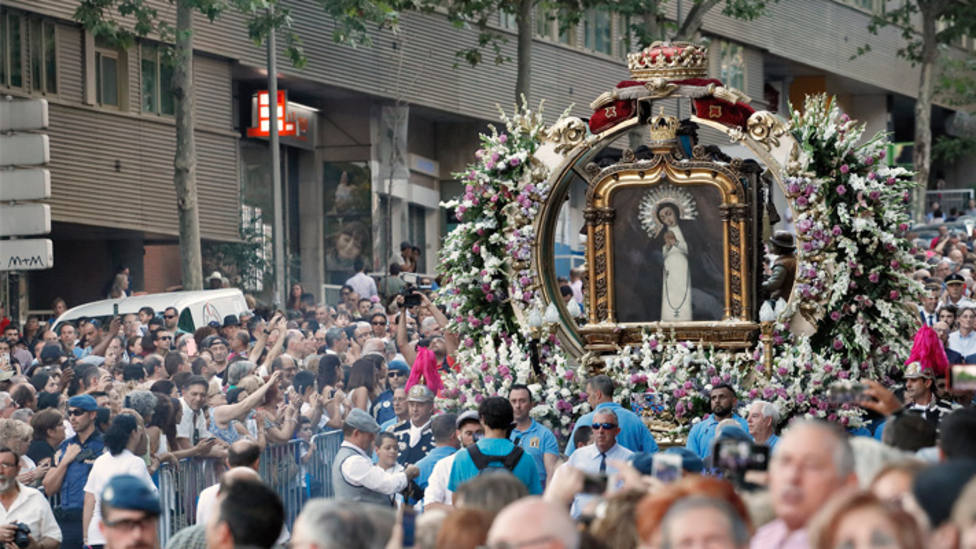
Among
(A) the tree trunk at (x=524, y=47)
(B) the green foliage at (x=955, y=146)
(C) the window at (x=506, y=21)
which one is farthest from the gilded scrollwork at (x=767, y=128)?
(B) the green foliage at (x=955, y=146)

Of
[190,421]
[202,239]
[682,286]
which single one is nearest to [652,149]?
[682,286]

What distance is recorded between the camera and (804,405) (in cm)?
1557

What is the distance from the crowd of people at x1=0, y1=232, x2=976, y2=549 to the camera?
6168 millimetres

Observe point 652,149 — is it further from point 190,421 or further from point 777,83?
point 777,83

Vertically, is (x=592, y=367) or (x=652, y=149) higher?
(x=652, y=149)

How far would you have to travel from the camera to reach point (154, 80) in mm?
31703

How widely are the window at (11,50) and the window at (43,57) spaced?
0.29 meters

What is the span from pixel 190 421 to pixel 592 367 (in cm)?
406

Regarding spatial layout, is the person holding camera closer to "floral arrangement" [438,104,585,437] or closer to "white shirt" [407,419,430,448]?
"white shirt" [407,419,430,448]

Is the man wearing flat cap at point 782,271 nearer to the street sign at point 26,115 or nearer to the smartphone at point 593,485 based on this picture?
the street sign at point 26,115

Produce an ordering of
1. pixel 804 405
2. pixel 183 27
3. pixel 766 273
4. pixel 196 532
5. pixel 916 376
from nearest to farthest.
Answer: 1. pixel 196 532
2. pixel 916 376
3. pixel 804 405
4. pixel 766 273
5. pixel 183 27

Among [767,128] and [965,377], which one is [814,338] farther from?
[965,377]

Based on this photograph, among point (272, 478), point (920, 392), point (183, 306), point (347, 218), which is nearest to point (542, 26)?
point (347, 218)

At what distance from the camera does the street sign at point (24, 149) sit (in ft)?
51.3
